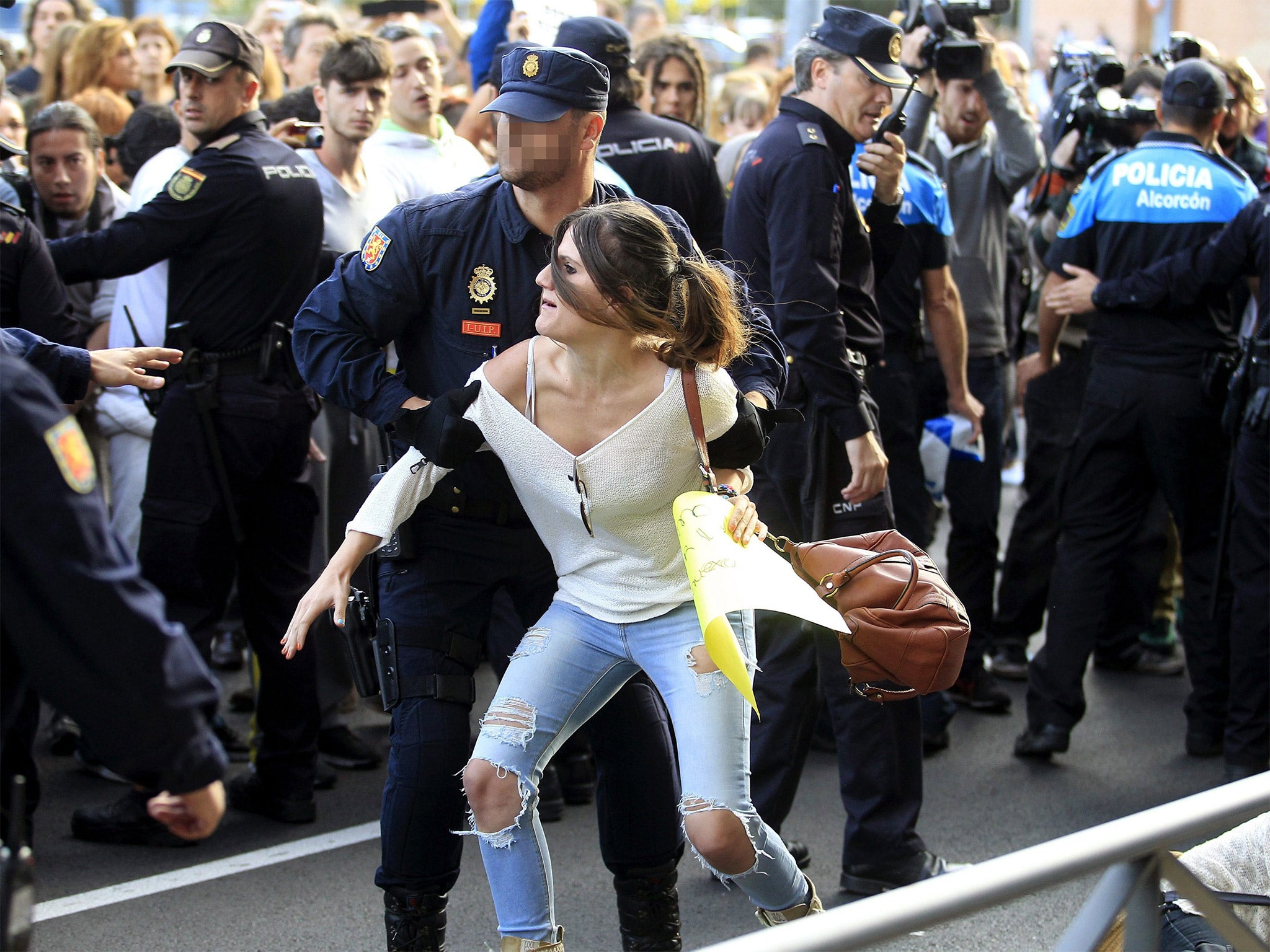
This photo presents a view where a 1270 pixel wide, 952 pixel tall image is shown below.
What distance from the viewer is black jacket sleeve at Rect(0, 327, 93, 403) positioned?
3.35m

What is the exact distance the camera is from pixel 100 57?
22.0ft

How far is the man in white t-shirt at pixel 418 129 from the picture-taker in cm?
583

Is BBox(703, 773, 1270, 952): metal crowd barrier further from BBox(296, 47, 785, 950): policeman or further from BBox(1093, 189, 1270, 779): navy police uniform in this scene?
BBox(1093, 189, 1270, 779): navy police uniform

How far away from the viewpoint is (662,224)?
9.95 ft

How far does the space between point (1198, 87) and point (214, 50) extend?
339cm

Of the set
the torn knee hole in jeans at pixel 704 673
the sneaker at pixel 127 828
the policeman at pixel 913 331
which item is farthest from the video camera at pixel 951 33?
the sneaker at pixel 127 828

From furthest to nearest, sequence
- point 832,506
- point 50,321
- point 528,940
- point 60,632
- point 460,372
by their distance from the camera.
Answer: point 50,321, point 832,506, point 460,372, point 528,940, point 60,632

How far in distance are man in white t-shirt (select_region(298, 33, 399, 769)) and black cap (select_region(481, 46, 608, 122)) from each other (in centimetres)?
206

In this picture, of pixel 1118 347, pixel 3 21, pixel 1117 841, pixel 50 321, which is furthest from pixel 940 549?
pixel 3 21

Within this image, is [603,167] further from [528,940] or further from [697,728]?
[528,940]

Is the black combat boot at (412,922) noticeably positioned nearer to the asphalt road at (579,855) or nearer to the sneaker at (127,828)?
the asphalt road at (579,855)

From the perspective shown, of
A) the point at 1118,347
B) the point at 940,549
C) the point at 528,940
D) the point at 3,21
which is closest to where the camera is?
the point at 528,940

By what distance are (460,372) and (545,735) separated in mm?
880

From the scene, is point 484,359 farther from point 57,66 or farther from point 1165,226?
point 57,66
